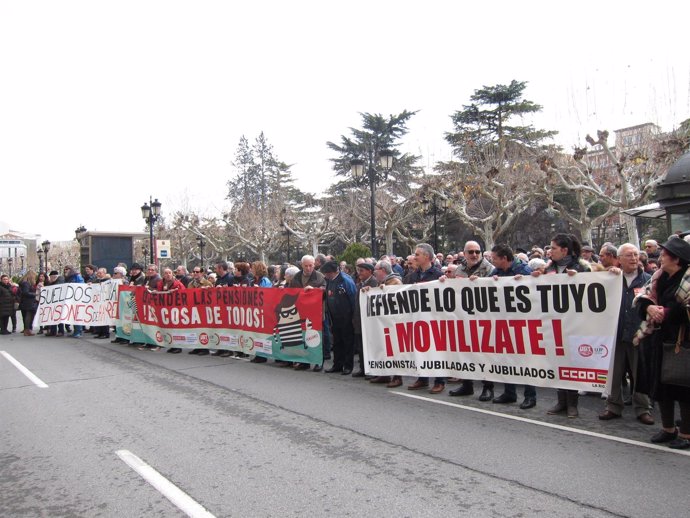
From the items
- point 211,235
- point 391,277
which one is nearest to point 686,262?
point 391,277

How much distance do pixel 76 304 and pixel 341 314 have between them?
1070 centimetres

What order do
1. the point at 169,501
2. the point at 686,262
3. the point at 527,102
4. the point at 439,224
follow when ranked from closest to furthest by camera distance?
the point at 169,501
the point at 686,262
the point at 527,102
the point at 439,224

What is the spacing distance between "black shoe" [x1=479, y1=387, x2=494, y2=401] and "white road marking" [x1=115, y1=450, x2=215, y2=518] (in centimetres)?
415

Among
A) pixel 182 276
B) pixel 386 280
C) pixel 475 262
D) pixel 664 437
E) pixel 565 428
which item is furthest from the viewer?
pixel 182 276

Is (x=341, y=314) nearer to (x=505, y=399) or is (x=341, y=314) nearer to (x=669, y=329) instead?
(x=505, y=399)

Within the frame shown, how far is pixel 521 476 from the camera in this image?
448 centimetres

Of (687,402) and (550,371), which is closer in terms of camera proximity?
(687,402)

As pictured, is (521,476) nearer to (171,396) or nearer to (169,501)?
(169,501)

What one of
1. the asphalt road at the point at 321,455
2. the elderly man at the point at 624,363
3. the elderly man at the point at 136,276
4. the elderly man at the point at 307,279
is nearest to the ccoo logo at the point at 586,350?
the elderly man at the point at 624,363

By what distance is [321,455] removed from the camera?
5.12 meters

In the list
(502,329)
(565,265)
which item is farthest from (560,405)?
(565,265)

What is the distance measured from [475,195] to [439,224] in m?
9.48

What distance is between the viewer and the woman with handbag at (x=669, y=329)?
4.99 m

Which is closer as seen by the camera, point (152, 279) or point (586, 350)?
point (586, 350)
